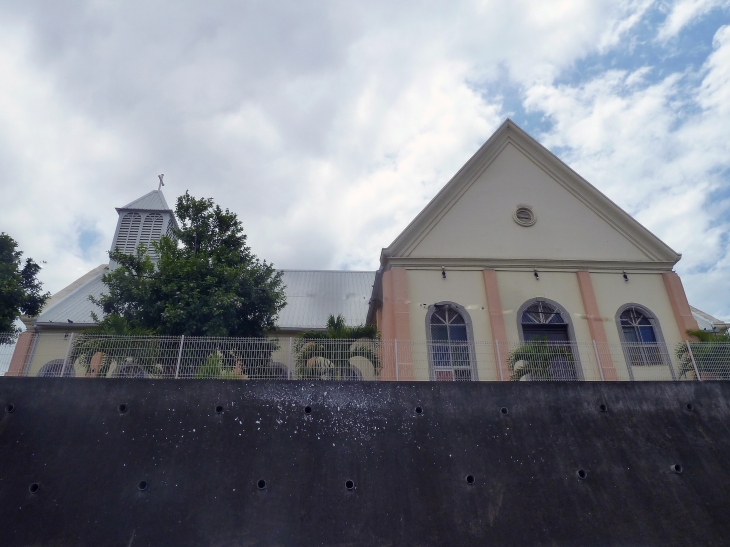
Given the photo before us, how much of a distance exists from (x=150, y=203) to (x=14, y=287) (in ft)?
47.9

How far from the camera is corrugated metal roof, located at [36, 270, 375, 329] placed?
2123 centimetres

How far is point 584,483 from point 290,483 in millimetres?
5765

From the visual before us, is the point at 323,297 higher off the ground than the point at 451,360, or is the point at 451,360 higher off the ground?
the point at 323,297

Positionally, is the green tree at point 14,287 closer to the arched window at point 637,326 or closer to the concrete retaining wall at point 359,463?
the concrete retaining wall at point 359,463

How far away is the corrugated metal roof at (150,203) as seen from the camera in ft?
89.4

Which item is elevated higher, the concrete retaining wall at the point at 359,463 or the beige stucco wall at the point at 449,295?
the beige stucco wall at the point at 449,295

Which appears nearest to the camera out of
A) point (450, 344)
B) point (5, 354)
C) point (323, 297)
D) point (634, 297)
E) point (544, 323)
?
point (5, 354)

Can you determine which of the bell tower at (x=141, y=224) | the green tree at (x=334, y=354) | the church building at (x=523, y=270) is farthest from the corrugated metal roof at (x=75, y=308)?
the green tree at (x=334, y=354)

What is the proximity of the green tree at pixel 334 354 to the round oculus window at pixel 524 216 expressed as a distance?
283 inches

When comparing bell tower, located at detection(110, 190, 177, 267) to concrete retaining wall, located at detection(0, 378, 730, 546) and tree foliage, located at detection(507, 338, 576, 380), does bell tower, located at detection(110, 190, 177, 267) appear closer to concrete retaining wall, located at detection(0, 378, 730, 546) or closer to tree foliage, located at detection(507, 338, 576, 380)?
concrete retaining wall, located at detection(0, 378, 730, 546)

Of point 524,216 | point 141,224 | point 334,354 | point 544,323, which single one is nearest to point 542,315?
point 544,323

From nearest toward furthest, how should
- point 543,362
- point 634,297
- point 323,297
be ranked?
point 543,362 < point 634,297 < point 323,297

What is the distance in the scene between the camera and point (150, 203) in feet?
91.2

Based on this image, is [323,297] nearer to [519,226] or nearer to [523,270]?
[519,226]
